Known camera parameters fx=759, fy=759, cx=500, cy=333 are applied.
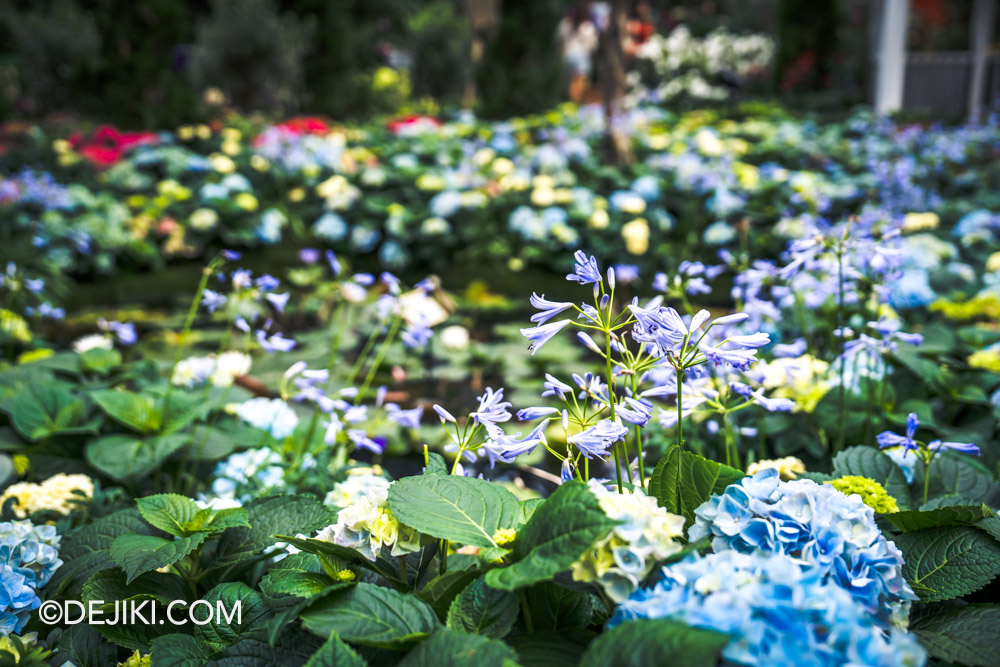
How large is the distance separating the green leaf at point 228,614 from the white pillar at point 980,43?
10.1 metres

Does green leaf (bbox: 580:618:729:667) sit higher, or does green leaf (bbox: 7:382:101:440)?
green leaf (bbox: 580:618:729:667)

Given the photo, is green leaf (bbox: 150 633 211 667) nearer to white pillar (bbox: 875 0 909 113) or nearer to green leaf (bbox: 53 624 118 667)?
green leaf (bbox: 53 624 118 667)

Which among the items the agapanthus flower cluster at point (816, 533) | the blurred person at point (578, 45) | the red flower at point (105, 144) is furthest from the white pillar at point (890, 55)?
the agapanthus flower cluster at point (816, 533)

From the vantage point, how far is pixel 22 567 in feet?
3.19

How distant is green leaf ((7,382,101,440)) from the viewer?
156 cm

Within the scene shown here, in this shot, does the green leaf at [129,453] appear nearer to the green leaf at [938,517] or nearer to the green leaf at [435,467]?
the green leaf at [435,467]

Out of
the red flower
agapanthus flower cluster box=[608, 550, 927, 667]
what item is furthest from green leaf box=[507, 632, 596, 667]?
the red flower

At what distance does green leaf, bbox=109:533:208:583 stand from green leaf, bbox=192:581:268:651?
65 millimetres

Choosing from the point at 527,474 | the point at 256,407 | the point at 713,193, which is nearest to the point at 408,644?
the point at 256,407

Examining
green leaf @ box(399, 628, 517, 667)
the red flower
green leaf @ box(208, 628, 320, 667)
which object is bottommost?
green leaf @ box(208, 628, 320, 667)

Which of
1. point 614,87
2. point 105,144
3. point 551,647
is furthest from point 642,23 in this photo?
point 551,647

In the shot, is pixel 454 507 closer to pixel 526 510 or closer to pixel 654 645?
pixel 526 510

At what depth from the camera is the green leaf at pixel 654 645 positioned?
22.1 inches

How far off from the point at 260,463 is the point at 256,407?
23cm
